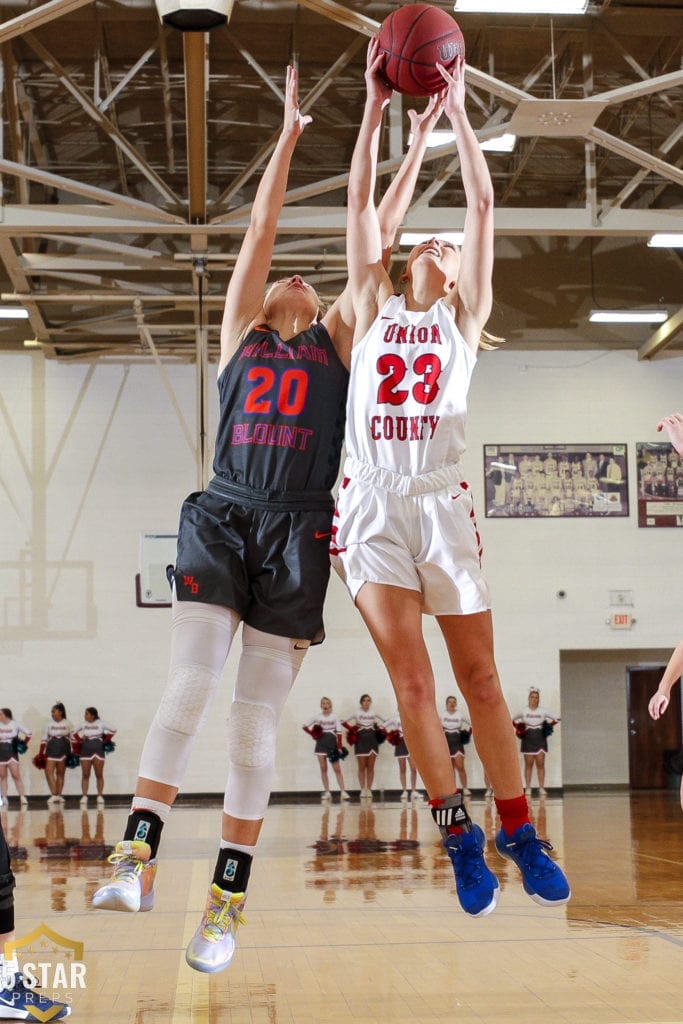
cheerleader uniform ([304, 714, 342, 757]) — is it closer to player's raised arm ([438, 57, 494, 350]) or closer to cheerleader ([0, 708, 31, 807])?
cheerleader ([0, 708, 31, 807])

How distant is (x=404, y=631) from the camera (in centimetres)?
436

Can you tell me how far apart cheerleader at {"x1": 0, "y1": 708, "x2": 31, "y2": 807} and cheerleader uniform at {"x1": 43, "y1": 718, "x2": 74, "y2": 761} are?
1.14 ft

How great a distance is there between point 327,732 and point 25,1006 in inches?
563

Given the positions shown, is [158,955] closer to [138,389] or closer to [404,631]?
[404,631]

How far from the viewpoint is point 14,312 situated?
1952 cm

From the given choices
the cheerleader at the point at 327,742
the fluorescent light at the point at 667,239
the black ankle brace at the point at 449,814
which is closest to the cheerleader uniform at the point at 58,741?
the cheerleader at the point at 327,742

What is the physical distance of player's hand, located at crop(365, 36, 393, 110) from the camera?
462cm

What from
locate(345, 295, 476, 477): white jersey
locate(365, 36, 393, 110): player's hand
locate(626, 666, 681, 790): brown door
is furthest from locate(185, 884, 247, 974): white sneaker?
locate(626, 666, 681, 790): brown door

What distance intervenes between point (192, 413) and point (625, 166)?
8.73 metres

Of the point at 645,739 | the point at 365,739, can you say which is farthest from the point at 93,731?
the point at 645,739

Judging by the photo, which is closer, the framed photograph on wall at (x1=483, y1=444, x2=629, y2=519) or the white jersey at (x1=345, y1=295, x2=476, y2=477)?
the white jersey at (x1=345, y1=295, x2=476, y2=477)

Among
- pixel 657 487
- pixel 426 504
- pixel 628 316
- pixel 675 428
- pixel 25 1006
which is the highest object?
pixel 628 316

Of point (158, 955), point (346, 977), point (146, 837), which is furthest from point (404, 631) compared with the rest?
point (158, 955)

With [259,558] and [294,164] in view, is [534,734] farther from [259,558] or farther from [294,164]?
[259,558]
